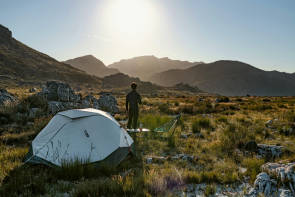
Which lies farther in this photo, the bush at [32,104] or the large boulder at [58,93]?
the large boulder at [58,93]

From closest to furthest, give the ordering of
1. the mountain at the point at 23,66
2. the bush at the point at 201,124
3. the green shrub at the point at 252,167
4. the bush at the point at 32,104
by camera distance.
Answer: the green shrub at the point at 252,167
the bush at the point at 201,124
the bush at the point at 32,104
the mountain at the point at 23,66

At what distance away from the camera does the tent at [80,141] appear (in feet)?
17.3

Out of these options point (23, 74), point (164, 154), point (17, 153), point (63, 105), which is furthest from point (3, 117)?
point (23, 74)

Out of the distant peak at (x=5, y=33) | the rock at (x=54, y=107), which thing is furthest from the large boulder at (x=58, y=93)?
the distant peak at (x=5, y=33)

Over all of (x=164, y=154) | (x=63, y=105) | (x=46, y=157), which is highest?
(x=63, y=105)

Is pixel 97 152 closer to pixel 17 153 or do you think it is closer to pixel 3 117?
pixel 17 153

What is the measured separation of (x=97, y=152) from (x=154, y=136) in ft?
14.1

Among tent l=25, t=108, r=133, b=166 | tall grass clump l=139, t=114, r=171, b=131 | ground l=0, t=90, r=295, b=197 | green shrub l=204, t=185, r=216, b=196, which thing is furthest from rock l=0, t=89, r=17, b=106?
green shrub l=204, t=185, r=216, b=196

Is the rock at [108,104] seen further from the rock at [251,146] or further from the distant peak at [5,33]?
the distant peak at [5,33]

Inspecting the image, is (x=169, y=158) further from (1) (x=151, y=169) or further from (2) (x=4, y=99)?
(2) (x=4, y=99)

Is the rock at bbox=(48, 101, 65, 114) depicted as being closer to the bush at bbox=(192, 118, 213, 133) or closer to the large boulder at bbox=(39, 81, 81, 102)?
the large boulder at bbox=(39, 81, 81, 102)

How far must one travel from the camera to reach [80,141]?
17.9 ft

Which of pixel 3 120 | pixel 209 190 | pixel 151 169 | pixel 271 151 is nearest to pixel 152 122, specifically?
pixel 151 169

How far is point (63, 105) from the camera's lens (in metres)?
14.3
